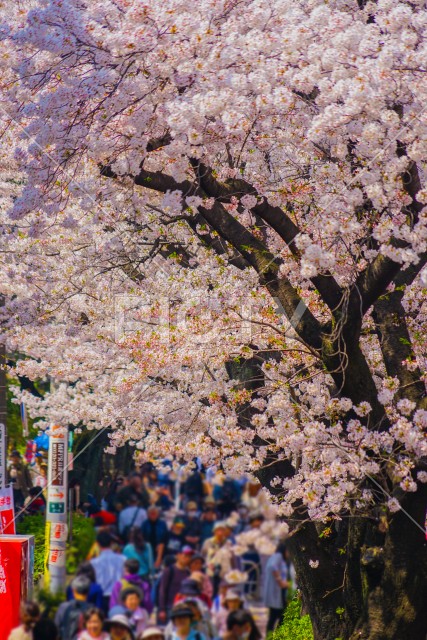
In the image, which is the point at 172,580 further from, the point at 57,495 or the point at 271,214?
the point at 57,495

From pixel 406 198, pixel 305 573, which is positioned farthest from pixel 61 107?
pixel 305 573

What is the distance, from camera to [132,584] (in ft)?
10.1

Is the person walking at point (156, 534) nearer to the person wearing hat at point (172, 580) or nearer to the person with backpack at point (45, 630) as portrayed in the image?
the person wearing hat at point (172, 580)

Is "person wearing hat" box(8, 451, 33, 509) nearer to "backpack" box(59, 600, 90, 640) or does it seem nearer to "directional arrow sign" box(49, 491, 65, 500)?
"directional arrow sign" box(49, 491, 65, 500)

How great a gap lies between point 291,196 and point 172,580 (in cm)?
598

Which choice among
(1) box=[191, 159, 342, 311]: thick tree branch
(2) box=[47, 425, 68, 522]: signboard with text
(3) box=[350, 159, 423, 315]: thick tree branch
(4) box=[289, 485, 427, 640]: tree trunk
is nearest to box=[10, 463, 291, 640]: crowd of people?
(3) box=[350, 159, 423, 315]: thick tree branch

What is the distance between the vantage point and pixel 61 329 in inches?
585

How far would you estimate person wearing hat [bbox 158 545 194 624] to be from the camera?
3064mm

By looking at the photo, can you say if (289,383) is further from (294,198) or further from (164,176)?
(164,176)

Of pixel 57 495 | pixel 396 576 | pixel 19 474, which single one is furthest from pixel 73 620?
pixel 19 474

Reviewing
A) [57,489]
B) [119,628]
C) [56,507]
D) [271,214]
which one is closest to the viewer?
[119,628]

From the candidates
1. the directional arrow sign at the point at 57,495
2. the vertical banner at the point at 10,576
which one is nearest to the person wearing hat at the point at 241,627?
the directional arrow sign at the point at 57,495

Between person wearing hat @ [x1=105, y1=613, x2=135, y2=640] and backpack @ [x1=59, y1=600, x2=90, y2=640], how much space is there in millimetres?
90

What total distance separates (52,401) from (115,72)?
12524 millimetres
